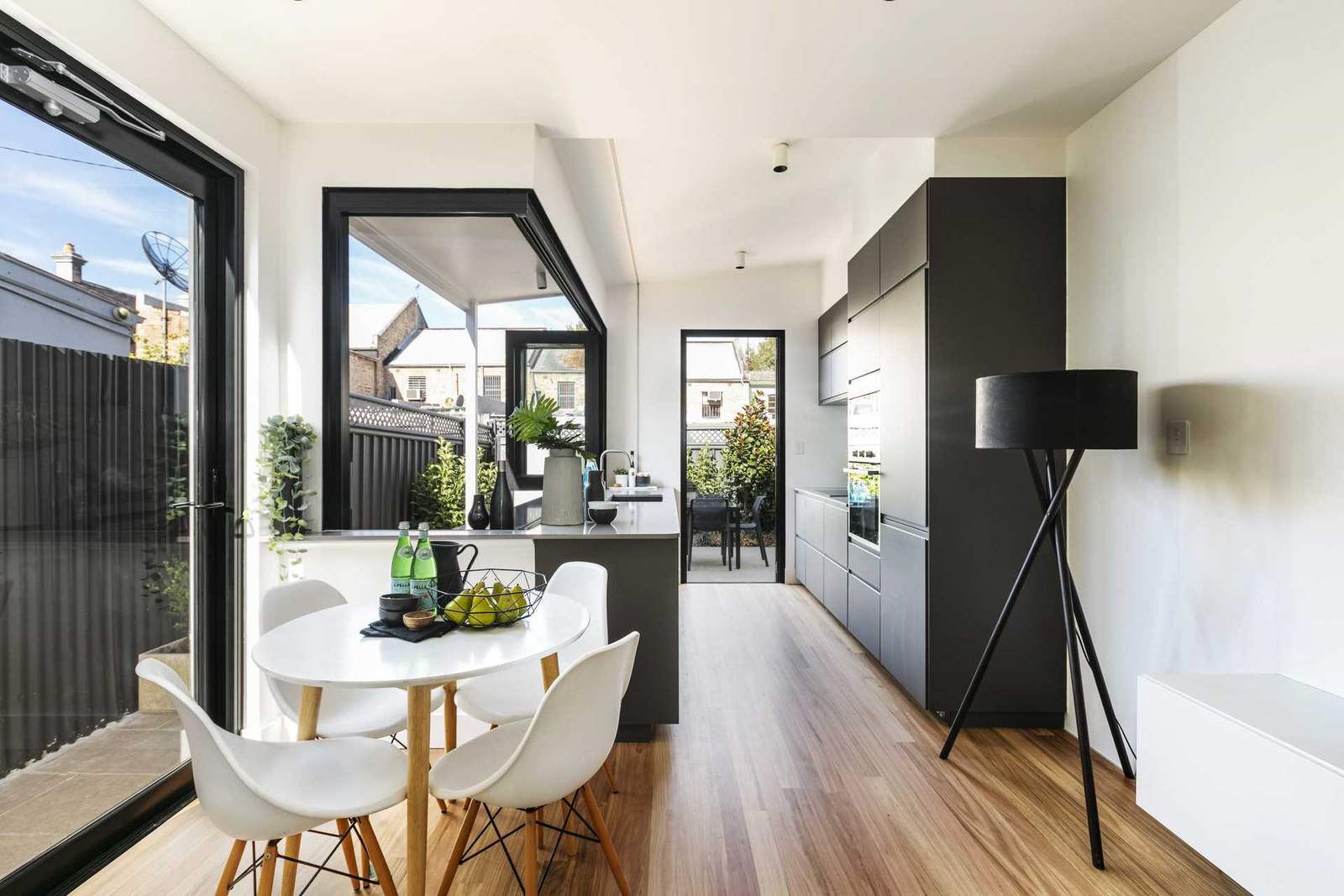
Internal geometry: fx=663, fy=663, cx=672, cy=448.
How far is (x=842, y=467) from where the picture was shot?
599cm

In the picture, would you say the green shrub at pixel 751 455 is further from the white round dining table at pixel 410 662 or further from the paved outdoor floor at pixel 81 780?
the paved outdoor floor at pixel 81 780

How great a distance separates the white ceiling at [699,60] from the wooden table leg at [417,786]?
2.00m

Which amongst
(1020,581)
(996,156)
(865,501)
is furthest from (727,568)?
(996,156)

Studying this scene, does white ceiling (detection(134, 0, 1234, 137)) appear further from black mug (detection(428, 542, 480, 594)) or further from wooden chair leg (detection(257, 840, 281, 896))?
wooden chair leg (detection(257, 840, 281, 896))

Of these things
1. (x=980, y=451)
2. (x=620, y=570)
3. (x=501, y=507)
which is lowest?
(x=620, y=570)

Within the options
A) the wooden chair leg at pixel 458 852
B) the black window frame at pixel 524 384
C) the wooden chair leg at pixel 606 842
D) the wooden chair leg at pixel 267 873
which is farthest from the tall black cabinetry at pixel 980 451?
the black window frame at pixel 524 384

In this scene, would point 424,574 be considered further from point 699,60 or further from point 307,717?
point 699,60

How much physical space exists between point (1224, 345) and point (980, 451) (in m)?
0.94

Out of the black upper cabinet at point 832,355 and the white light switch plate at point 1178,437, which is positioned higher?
the black upper cabinet at point 832,355

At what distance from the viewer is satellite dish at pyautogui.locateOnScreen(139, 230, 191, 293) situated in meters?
2.21

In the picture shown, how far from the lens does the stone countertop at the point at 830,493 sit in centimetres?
468

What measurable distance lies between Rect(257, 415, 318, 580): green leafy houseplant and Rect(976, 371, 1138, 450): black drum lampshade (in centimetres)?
270

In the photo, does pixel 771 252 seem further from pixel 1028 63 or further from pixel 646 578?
pixel 646 578

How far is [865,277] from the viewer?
3.72 m
